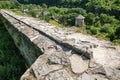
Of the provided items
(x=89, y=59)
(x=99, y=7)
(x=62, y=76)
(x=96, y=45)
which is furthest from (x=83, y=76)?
(x=99, y=7)

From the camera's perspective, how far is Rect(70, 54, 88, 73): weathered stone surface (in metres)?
2.62

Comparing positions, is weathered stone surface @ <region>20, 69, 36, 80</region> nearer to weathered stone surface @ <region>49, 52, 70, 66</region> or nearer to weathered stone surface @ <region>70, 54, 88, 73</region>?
weathered stone surface @ <region>49, 52, 70, 66</region>

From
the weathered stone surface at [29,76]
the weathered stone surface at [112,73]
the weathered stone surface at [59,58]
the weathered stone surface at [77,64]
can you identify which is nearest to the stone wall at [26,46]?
the weathered stone surface at [59,58]

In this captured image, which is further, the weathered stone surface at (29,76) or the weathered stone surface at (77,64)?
the weathered stone surface at (77,64)

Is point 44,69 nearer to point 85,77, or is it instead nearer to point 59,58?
point 59,58

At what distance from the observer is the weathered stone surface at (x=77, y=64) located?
→ 262cm

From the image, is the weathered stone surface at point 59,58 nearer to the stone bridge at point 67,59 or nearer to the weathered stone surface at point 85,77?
the stone bridge at point 67,59

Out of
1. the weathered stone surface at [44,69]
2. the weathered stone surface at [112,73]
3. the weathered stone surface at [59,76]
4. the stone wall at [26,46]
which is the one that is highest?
the weathered stone surface at [44,69]

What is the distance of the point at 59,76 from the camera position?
2441 mm

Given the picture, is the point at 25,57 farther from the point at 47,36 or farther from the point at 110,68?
the point at 110,68

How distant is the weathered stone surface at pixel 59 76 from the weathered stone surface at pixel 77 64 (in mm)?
134

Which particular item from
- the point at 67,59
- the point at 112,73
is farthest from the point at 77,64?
the point at 112,73

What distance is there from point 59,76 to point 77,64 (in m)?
0.38

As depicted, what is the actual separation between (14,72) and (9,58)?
535 millimetres
